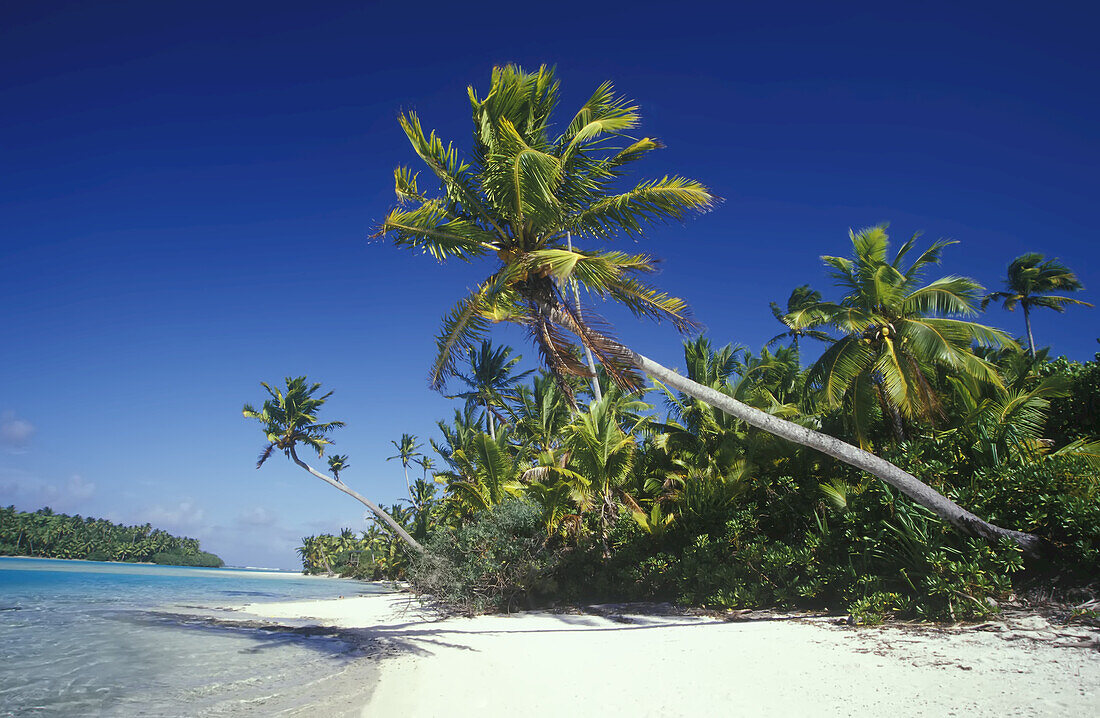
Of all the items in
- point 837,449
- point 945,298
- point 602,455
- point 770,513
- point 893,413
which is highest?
point 945,298

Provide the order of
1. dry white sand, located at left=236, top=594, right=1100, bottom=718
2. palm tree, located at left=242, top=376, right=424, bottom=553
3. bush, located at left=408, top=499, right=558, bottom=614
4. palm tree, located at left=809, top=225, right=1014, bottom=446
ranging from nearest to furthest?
dry white sand, located at left=236, top=594, right=1100, bottom=718 → palm tree, located at left=809, top=225, right=1014, bottom=446 → bush, located at left=408, top=499, right=558, bottom=614 → palm tree, located at left=242, top=376, right=424, bottom=553

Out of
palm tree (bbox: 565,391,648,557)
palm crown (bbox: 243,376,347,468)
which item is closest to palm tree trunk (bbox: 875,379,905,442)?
palm tree (bbox: 565,391,648,557)

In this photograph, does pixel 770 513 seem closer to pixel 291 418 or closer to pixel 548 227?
pixel 548 227

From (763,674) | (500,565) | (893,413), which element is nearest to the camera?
(763,674)

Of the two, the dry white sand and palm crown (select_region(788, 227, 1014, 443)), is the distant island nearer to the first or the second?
the dry white sand

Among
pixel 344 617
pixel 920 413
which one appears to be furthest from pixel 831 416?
pixel 344 617

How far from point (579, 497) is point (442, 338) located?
711 cm

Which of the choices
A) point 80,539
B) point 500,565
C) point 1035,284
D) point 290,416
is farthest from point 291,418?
point 80,539

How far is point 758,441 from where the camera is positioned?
10.8m

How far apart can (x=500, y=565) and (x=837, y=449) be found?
910cm

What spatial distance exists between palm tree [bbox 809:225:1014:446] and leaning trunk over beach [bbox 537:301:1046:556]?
1878 mm

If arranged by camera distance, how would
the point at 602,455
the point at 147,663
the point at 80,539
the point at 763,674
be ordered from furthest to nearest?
the point at 80,539 → the point at 602,455 → the point at 147,663 → the point at 763,674

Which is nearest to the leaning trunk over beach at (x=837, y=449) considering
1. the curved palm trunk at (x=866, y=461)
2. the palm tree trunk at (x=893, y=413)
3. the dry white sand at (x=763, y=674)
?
the curved palm trunk at (x=866, y=461)

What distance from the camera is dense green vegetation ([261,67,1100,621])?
6.84 metres
